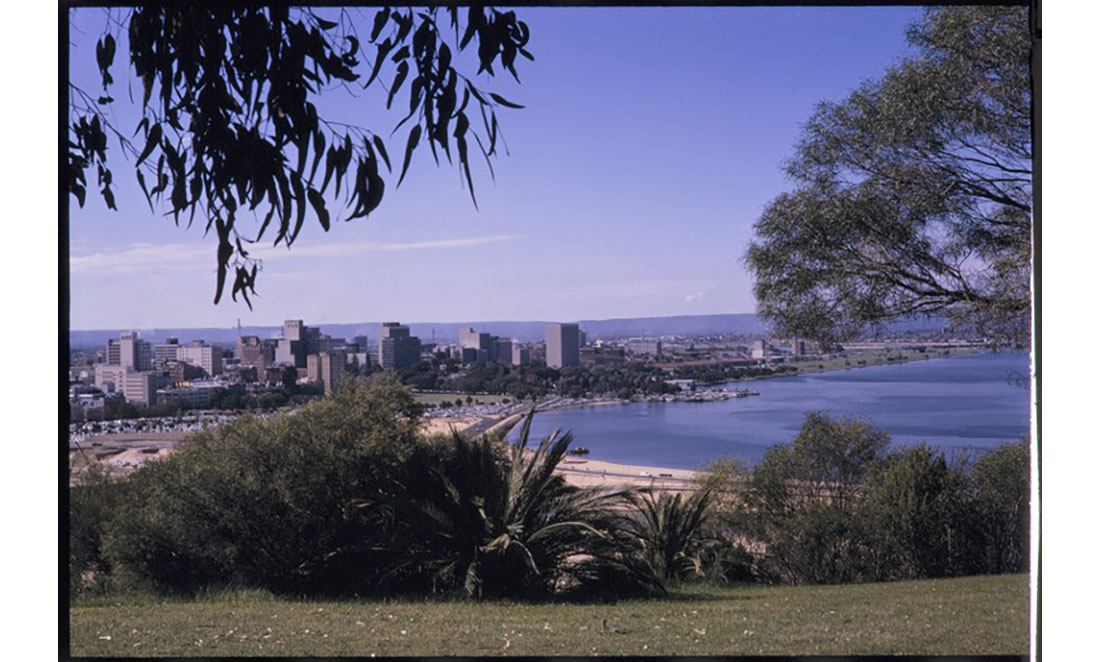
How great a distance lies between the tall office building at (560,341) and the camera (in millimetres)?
4785

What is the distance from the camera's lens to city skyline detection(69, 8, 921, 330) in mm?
4523

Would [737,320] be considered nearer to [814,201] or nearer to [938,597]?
[814,201]

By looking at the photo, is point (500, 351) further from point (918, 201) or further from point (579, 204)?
point (918, 201)

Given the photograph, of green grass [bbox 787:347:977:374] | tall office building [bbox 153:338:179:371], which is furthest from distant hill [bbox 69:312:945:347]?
green grass [bbox 787:347:977:374]

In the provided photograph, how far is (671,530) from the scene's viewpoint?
182 inches

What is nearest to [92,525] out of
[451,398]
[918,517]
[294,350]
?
Result: [294,350]

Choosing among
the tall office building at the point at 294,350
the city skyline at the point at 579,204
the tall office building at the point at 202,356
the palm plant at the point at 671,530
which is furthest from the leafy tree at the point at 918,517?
the tall office building at the point at 202,356

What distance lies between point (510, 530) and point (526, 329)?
0.96m

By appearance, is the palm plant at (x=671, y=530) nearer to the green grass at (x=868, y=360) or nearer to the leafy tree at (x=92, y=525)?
the green grass at (x=868, y=360)

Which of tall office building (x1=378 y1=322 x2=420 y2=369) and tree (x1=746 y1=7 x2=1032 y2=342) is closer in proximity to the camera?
tree (x1=746 y1=7 x2=1032 y2=342)

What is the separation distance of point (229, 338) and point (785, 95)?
2.86 metres

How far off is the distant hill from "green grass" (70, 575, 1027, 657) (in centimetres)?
122

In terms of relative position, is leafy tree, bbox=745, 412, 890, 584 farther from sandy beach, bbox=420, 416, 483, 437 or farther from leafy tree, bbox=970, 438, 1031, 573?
sandy beach, bbox=420, 416, 483, 437

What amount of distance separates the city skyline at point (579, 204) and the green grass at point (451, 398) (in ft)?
1.23
